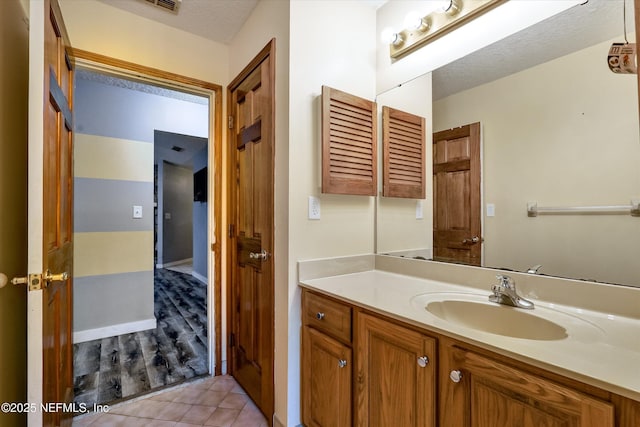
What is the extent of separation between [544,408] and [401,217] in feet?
4.02

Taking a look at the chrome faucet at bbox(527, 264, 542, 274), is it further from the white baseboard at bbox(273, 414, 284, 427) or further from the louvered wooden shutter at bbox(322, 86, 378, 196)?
the white baseboard at bbox(273, 414, 284, 427)

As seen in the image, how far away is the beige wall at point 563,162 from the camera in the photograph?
103 centimetres

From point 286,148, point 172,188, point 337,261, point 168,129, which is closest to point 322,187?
point 286,148

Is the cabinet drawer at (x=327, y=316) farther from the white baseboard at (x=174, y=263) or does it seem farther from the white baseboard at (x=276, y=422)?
the white baseboard at (x=174, y=263)

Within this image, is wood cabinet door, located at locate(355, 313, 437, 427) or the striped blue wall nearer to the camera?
wood cabinet door, located at locate(355, 313, 437, 427)

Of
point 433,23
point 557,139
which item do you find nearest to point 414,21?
point 433,23

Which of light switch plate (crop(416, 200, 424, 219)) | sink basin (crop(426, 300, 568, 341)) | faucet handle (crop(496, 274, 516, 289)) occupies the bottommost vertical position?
sink basin (crop(426, 300, 568, 341))

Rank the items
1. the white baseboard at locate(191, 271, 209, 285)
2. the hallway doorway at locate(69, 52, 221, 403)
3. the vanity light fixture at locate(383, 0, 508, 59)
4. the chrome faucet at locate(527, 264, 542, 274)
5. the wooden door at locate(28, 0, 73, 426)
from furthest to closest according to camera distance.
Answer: the white baseboard at locate(191, 271, 209, 285) → the hallway doorway at locate(69, 52, 221, 403) → the vanity light fixture at locate(383, 0, 508, 59) → the chrome faucet at locate(527, 264, 542, 274) → the wooden door at locate(28, 0, 73, 426)

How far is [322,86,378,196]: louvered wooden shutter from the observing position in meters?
1.54

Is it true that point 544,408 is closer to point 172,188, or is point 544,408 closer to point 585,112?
point 585,112

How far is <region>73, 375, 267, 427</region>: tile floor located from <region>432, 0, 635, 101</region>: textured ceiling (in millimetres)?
2137

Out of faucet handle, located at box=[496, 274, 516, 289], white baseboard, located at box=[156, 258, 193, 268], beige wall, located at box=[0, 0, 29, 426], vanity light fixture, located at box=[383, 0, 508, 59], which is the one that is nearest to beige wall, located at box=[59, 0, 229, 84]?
beige wall, located at box=[0, 0, 29, 426]

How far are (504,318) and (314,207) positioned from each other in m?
0.96

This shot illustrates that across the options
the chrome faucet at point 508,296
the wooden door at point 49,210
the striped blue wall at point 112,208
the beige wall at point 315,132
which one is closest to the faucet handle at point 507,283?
the chrome faucet at point 508,296
